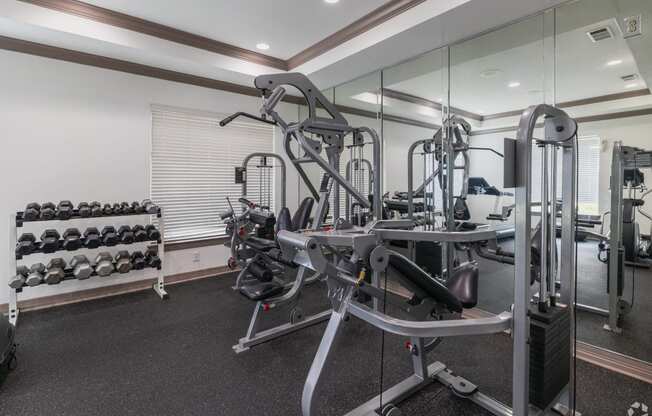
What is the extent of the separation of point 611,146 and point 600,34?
2.70ft

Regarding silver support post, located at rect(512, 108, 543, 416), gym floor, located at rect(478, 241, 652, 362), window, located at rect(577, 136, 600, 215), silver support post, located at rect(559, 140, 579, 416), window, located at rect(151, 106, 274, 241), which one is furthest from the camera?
window, located at rect(151, 106, 274, 241)

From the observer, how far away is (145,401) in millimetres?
1834

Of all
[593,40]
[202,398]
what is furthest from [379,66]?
[202,398]

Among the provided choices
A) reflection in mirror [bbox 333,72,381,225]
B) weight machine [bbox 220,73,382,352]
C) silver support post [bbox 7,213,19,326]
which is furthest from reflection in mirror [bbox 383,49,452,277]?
silver support post [bbox 7,213,19,326]

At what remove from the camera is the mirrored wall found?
2215mm

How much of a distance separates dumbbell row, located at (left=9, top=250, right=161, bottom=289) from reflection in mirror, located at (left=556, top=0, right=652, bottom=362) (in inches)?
160

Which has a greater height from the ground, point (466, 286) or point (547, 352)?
point (466, 286)

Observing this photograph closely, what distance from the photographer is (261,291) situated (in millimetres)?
2238

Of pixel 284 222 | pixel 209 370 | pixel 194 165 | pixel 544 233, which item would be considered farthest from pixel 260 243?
pixel 544 233

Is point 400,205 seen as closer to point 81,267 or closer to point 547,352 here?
point 547,352

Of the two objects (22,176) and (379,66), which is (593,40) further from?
(22,176)

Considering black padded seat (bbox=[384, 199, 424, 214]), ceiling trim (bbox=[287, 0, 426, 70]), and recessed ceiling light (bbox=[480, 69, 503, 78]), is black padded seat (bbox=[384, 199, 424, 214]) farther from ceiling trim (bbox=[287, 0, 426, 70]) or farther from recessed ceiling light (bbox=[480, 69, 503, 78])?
ceiling trim (bbox=[287, 0, 426, 70])

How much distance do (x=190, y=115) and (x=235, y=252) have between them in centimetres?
198

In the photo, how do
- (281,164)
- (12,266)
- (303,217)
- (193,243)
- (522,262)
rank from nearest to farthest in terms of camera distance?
(522,262) → (12,266) → (303,217) → (281,164) → (193,243)
